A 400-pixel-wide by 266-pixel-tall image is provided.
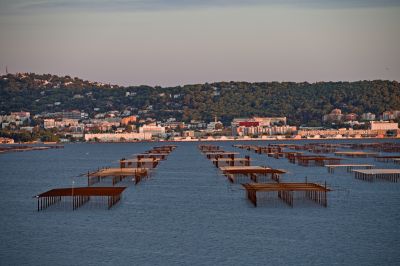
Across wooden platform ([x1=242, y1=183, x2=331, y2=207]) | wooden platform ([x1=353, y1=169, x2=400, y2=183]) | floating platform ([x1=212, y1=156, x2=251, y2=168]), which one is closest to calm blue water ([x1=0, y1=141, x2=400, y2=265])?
wooden platform ([x1=242, y1=183, x2=331, y2=207])

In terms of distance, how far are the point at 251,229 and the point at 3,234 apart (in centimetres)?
1437

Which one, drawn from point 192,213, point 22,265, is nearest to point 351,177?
point 192,213

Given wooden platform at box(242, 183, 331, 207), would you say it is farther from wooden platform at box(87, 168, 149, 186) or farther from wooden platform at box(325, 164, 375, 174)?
wooden platform at box(325, 164, 375, 174)

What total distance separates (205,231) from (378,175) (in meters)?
39.0

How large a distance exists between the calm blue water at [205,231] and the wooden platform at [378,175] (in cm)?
807

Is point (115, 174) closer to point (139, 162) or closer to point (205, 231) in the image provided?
point (139, 162)

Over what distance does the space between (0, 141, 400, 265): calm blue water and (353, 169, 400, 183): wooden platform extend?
26.5ft

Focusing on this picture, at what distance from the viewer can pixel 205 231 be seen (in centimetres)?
3928

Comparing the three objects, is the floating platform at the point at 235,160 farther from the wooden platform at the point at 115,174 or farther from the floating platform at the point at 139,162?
the wooden platform at the point at 115,174

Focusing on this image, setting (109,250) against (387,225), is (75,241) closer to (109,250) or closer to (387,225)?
(109,250)

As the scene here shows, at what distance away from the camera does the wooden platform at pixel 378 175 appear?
68.8 meters

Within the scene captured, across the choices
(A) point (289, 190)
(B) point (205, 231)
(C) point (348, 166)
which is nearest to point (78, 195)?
(B) point (205, 231)

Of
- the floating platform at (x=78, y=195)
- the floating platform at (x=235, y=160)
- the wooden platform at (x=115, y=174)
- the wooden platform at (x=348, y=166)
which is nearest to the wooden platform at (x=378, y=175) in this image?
the wooden platform at (x=348, y=166)

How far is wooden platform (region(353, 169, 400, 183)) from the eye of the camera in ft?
226
